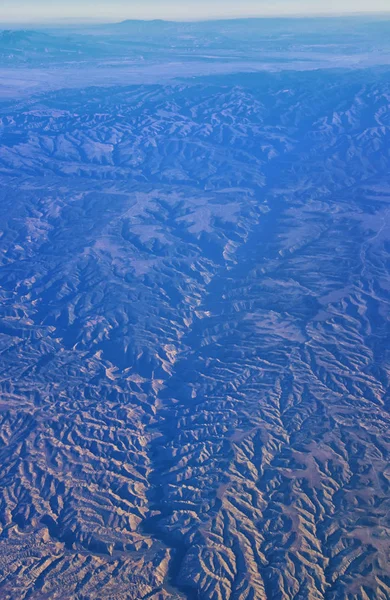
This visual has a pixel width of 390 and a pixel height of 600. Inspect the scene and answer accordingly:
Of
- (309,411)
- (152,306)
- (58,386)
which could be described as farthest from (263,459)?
(152,306)

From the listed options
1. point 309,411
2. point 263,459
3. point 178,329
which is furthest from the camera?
point 178,329

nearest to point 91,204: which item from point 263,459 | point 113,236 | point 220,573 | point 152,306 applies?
point 113,236

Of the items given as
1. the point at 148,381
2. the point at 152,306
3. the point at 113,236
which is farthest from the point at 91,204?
the point at 148,381

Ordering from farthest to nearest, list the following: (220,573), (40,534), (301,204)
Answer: (301,204)
(40,534)
(220,573)

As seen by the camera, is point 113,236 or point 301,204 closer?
point 113,236

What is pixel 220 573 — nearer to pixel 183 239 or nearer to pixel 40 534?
pixel 40 534

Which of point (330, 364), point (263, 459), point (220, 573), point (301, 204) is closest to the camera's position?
point (220, 573)

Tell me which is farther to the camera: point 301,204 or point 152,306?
point 301,204

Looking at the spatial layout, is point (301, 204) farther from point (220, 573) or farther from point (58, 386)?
point (220, 573)

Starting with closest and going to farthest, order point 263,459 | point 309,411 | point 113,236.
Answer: point 263,459 → point 309,411 → point 113,236
